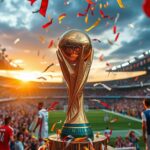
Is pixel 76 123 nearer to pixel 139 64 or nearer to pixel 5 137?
pixel 5 137

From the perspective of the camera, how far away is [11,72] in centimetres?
6769

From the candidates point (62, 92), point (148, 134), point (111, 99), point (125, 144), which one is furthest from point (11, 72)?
point (148, 134)

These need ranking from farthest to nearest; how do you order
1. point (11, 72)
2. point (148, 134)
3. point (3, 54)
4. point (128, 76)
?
point (128, 76) → point (11, 72) → point (3, 54) → point (148, 134)

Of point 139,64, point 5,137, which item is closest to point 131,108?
point 139,64

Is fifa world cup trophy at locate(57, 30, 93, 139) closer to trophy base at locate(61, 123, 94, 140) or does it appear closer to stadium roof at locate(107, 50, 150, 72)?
trophy base at locate(61, 123, 94, 140)

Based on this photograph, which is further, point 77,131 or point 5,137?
point 5,137

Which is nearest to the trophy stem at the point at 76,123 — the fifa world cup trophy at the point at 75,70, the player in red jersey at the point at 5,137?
the fifa world cup trophy at the point at 75,70

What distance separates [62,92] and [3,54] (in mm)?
38744

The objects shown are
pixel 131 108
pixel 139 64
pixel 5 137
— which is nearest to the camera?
pixel 5 137

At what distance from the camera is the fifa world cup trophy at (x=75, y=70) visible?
13.0ft

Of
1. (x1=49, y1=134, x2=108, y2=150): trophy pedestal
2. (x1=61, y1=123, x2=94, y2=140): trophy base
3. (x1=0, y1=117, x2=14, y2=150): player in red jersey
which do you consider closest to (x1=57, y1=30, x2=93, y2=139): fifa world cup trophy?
(x1=61, y1=123, x2=94, y2=140): trophy base

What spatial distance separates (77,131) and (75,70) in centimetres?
93

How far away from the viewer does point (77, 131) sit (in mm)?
3867

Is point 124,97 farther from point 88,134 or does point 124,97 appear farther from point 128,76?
point 88,134
